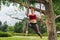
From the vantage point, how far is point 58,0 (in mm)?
16312

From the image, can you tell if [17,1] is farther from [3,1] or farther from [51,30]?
[51,30]

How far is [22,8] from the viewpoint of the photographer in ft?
50.5

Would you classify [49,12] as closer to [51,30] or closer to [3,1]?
[51,30]

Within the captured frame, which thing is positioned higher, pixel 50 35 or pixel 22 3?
pixel 22 3

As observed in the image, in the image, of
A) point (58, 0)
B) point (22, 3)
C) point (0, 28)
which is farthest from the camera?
point (0, 28)

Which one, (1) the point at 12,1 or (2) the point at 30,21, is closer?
(2) the point at 30,21

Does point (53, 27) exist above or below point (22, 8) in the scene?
below

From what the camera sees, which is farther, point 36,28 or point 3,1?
point 3,1

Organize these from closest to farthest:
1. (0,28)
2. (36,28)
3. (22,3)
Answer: (36,28) < (22,3) < (0,28)

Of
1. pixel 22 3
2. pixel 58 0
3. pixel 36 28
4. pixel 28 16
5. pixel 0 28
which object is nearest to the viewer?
pixel 28 16

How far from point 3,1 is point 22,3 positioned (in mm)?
1160

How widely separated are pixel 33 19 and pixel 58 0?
785 centimetres

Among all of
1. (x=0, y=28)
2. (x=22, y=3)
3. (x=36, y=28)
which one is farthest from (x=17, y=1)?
(x=0, y=28)

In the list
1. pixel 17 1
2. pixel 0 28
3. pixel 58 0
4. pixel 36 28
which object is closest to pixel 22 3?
pixel 17 1
